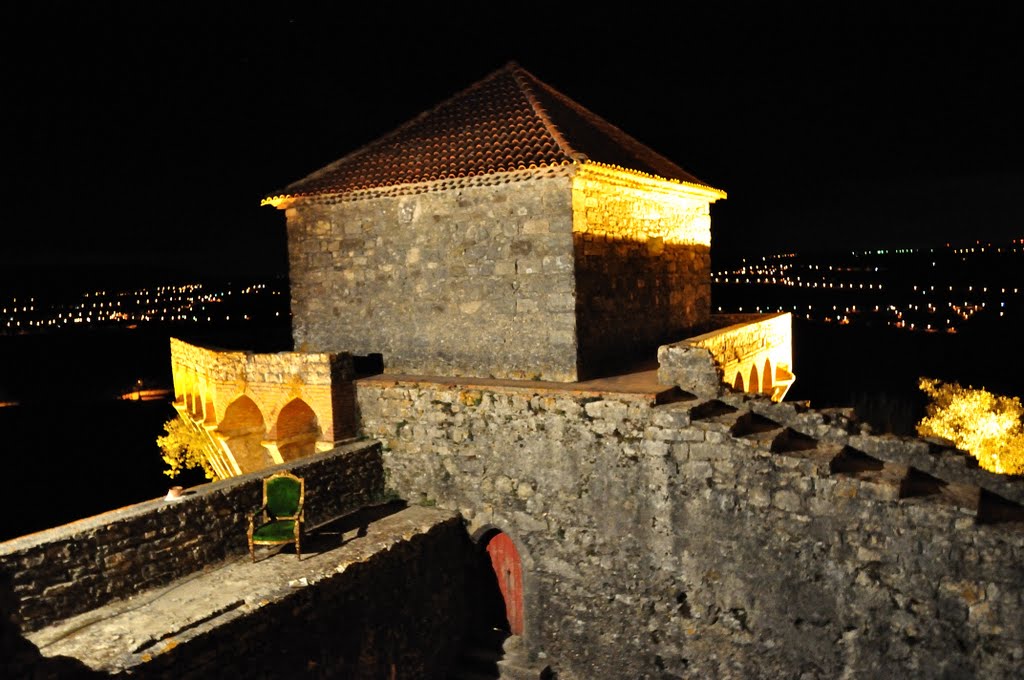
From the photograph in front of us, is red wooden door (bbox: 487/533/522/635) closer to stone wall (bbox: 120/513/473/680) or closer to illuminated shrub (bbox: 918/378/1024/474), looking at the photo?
stone wall (bbox: 120/513/473/680)

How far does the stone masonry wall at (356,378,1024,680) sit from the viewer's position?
6852 millimetres

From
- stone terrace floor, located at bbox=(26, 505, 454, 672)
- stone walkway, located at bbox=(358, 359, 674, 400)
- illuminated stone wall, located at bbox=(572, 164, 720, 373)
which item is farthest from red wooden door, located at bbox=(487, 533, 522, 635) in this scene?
illuminated stone wall, located at bbox=(572, 164, 720, 373)

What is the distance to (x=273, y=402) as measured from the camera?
11523mm

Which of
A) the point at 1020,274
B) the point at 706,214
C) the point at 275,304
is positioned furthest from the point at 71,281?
the point at 1020,274

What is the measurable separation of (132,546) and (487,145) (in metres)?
7.78

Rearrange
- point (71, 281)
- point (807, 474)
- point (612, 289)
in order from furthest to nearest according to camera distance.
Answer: point (71, 281) → point (612, 289) → point (807, 474)

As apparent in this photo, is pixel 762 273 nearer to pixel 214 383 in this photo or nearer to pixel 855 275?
pixel 855 275

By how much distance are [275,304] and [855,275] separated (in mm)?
53079

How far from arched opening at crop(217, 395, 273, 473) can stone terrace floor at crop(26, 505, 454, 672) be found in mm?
4357

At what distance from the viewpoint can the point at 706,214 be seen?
595 inches

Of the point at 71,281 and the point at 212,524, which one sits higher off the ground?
the point at 71,281

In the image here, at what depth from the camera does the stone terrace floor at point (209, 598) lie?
6.39 meters

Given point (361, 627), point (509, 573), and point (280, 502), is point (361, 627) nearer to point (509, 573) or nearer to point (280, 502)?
point (280, 502)

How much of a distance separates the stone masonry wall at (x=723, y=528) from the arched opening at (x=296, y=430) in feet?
6.88
